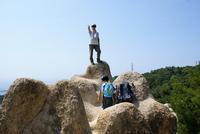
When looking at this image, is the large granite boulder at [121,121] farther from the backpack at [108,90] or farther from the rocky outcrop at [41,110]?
the backpack at [108,90]

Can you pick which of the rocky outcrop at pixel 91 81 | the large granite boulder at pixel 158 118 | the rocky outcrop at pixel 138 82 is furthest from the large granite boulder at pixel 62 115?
the rocky outcrop at pixel 138 82

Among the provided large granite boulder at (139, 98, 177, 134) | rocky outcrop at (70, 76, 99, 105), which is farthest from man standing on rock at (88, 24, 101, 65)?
large granite boulder at (139, 98, 177, 134)

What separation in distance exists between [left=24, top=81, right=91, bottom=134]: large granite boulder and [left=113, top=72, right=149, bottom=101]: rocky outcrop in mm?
2996

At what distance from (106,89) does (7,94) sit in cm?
299

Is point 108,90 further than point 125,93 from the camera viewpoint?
No

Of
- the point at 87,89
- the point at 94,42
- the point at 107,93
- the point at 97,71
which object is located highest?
the point at 94,42

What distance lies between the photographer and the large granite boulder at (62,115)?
904cm

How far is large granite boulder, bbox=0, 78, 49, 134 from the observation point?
891 cm

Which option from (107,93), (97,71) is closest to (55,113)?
(107,93)

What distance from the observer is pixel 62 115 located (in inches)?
363

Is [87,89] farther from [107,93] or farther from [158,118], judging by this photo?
[158,118]

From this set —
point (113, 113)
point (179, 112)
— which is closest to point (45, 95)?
point (113, 113)

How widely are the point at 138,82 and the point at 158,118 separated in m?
1.68

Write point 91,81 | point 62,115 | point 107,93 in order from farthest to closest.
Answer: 1. point 91,81
2. point 107,93
3. point 62,115
